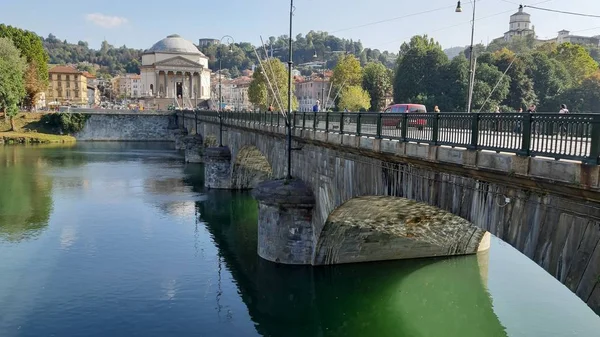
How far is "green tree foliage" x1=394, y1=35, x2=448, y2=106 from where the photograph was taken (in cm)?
7212

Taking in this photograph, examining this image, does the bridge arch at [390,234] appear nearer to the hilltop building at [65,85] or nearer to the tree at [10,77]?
the tree at [10,77]

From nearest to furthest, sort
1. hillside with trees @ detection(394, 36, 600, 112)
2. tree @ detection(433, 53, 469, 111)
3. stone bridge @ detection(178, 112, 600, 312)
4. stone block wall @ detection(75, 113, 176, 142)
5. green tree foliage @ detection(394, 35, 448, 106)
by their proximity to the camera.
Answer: stone bridge @ detection(178, 112, 600, 312), hillside with trees @ detection(394, 36, 600, 112), tree @ detection(433, 53, 469, 111), green tree foliage @ detection(394, 35, 448, 106), stone block wall @ detection(75, 113, 176, 142)

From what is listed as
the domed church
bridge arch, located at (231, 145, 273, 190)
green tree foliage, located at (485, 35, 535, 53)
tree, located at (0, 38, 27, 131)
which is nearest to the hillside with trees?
bridge arch, located at (231, 145, 273, 190)

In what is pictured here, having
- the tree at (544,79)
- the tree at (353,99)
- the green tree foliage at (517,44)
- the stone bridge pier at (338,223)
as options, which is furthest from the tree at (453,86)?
the green tree foliage at (517,44)

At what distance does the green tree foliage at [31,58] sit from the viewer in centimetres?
8388

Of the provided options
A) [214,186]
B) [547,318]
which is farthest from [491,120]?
[214,186]

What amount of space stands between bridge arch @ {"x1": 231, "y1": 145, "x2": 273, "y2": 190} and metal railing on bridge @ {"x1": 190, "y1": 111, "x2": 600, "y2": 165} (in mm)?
22012

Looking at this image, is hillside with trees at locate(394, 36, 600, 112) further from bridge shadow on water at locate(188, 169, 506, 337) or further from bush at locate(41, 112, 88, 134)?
bush at locate(41, 112, 88, 134)

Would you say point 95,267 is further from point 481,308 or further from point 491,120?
point 491,120

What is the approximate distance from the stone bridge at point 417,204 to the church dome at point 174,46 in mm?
108299

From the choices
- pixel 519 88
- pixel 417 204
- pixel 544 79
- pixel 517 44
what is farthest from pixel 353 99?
pixel 517 44

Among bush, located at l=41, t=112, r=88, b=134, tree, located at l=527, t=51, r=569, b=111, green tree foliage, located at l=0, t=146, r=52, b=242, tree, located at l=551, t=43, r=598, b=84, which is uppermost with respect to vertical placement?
tree, located at l=551, t=43, r=598, b=84

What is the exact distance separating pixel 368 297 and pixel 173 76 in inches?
4651

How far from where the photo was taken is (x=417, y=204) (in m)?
17.1
